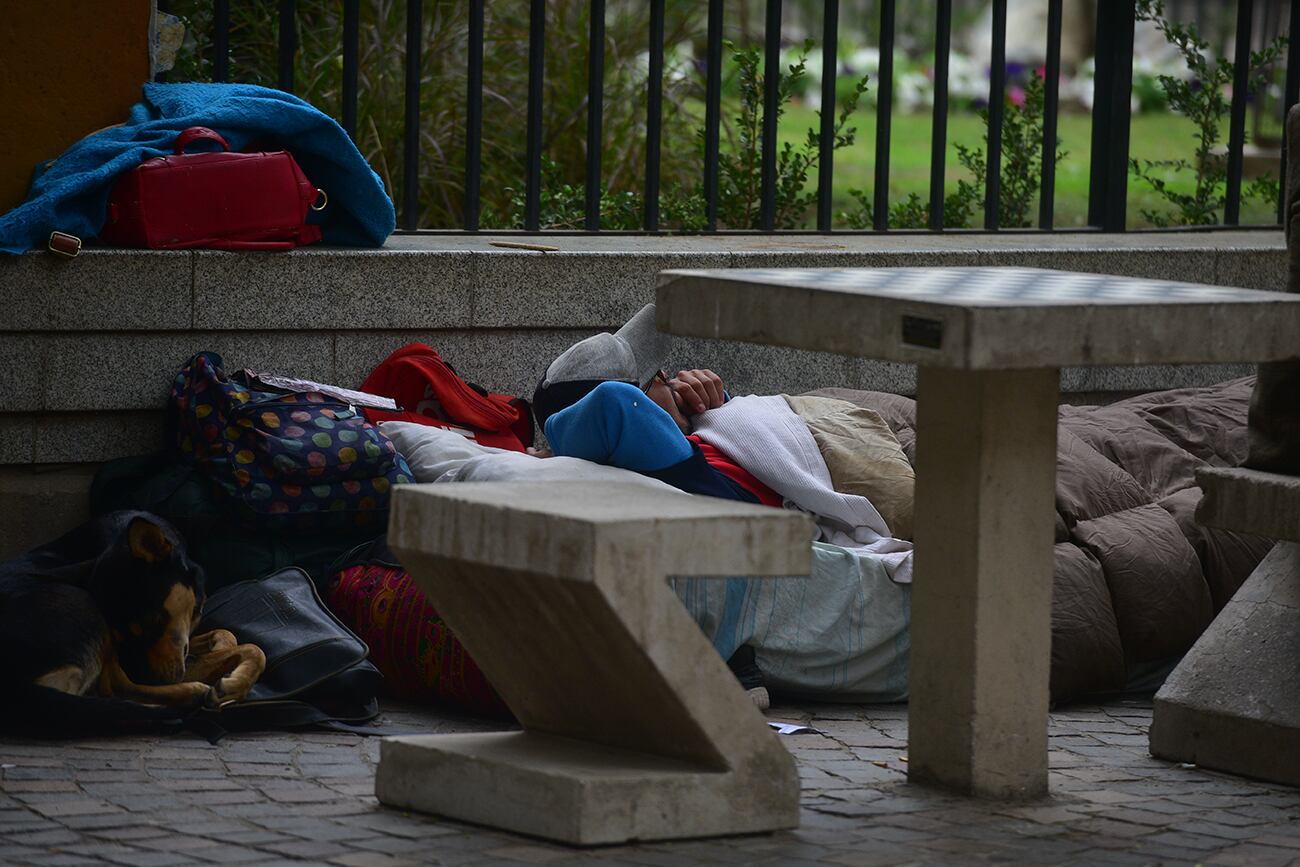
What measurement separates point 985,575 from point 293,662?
5.82 feet

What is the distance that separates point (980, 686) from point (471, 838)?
41.4 inches

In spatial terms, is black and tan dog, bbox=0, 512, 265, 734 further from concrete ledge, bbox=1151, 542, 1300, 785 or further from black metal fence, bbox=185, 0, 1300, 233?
concrete ledge, bbox=1151, 542, 1300, 785

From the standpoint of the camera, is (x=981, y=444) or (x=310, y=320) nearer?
(x=981, y=444)

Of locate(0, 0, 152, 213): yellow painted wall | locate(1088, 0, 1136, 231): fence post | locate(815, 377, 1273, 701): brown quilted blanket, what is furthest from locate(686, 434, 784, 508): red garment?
locate(1088, 0, 1136, 231): fence post

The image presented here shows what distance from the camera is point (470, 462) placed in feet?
17.0

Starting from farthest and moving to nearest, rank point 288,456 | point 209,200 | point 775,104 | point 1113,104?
1. point 1113,104
2. point 775,104
3. point 209,200
4. point 288,456

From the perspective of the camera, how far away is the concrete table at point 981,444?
355cm

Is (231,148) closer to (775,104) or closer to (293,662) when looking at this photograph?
(293,662)

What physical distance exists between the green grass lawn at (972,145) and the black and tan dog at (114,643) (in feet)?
19.3

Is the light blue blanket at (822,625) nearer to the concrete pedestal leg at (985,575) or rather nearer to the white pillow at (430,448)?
the white pillow at (430,448)

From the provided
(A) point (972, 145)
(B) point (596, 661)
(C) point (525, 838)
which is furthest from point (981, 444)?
(A) point (972, 145)

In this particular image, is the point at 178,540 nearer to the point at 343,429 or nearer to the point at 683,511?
the point at 343,429

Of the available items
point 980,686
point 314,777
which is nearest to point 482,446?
point 314,777

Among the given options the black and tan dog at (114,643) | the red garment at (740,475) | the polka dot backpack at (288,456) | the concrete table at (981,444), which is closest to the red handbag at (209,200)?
the polka dot backpack at (288,456)
